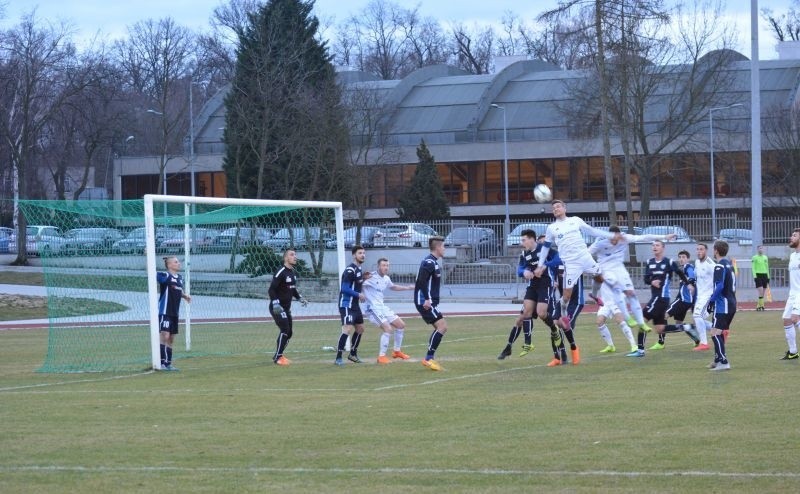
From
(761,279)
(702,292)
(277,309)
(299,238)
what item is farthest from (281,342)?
(761,279)

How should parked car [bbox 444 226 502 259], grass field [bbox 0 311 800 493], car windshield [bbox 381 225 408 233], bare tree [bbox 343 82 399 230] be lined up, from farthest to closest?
1. bare tree [bbox 343 82 399 230]
2. car windshield [bbox 381 225 408 233]
3. parked car [bbox 444 226 502 259]
4. grass field [bbox 0 311 800 493]

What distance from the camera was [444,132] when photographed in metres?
76.8

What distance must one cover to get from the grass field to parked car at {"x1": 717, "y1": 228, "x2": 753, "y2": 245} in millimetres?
27517

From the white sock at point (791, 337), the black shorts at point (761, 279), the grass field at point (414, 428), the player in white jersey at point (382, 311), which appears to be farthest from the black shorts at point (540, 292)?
the black shorts at point (761, 279)

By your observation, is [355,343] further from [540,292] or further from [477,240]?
[477,240]

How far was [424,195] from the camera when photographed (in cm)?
6688

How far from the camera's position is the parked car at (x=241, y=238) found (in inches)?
976

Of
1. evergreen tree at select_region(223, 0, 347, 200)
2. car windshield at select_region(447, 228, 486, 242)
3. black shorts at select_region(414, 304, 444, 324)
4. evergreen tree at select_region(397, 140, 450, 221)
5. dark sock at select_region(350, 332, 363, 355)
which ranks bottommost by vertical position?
dark sock at select_region(350, 332, 363, 355)

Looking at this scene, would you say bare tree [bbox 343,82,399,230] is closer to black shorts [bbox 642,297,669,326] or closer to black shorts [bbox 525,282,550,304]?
black shorts [bbox 642,297,669,326]

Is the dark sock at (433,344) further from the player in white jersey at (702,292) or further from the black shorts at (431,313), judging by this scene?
the player in white jersey at (702,292)

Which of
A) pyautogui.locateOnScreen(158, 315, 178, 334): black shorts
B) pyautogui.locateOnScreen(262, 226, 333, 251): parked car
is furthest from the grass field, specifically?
pyautogui.locateOnScreen(262, 226, 333, 251): parked car

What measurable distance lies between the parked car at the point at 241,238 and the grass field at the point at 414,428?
19.0 feet

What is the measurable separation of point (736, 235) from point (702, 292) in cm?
2662

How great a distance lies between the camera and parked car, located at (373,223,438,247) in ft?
154
